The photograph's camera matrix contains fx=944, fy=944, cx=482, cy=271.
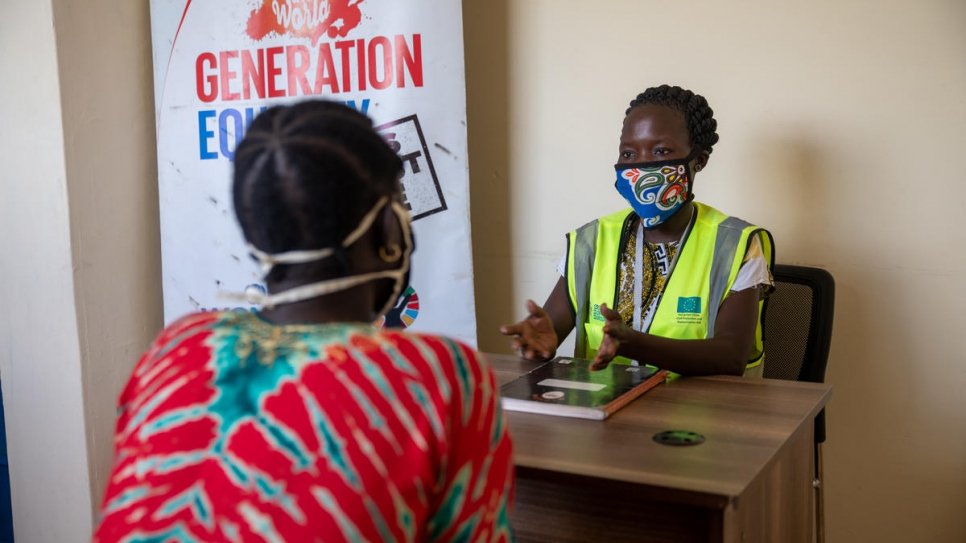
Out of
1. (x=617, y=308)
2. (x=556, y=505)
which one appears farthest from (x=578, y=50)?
(x=556, y=505)

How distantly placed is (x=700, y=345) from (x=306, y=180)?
135cm

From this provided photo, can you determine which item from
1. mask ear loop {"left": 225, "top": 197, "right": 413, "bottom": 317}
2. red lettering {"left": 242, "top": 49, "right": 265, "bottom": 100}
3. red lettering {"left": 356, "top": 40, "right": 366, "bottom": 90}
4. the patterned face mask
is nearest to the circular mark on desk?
mask ear loop {"left": 225, "top": 197, "right": 413, "bottom": 317}

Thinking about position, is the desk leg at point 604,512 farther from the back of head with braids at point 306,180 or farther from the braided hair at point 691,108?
the braided hair at point 691,108

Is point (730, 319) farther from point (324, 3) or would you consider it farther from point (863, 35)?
point (324, 3)

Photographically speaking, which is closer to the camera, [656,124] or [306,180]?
[306,180]

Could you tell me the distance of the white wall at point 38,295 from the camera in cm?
319

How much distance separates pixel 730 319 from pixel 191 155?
2.06 metres

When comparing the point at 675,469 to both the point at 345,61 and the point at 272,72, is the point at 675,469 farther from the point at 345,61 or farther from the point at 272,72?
the point at 272,72

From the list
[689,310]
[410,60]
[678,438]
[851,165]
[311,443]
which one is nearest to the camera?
[311,443]

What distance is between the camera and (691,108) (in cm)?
258

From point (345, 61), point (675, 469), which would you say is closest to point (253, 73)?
point (345, 61)

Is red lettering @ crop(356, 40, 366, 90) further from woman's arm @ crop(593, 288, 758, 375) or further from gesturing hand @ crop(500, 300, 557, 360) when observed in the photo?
woman's arm @ crop(593, 288, 758, 375)

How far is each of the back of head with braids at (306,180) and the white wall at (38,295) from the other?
7.69 feet

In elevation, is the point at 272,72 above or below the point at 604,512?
above
